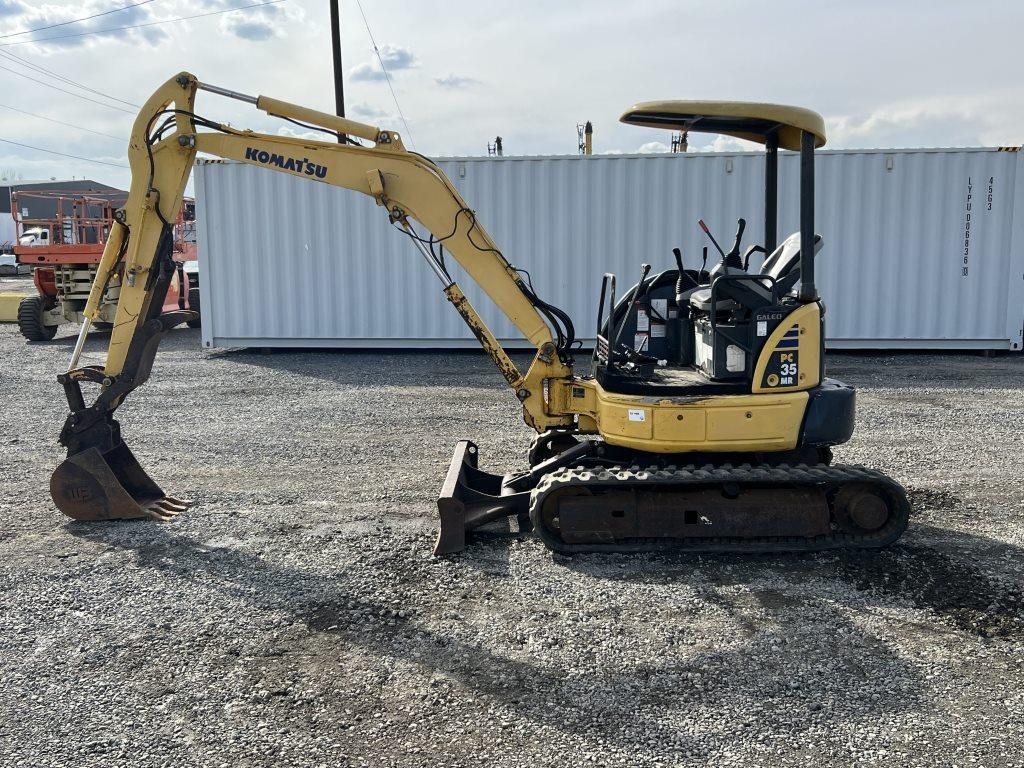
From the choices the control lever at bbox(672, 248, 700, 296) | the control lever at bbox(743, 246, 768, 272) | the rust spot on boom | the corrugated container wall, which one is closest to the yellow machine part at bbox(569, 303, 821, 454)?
the control lever at bbox(743, 246, 768, 272)

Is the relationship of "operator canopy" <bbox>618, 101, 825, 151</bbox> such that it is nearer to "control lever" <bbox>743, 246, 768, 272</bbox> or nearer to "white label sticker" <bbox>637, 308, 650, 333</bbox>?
"control lever" <bbox>743, 246, 768, 272</bbox>

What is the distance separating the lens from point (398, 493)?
7.30 m

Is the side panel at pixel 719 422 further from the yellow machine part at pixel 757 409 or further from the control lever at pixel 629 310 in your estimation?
the control lever at pixel 629 310

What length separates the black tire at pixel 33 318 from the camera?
1788cm

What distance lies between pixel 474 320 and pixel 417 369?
726 centimetres

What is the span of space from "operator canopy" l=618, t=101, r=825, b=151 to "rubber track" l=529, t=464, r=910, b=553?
214 centimetres

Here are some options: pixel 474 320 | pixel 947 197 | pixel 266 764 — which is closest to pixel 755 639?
pixel 266 764

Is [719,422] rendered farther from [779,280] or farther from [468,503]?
[468,503]

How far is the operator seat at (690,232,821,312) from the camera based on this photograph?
5.68 metres

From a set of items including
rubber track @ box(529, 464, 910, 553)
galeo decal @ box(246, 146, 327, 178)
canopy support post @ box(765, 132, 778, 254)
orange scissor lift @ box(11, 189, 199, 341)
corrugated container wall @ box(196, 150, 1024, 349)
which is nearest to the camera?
rubber track @ box(529, 464, 910, 553)

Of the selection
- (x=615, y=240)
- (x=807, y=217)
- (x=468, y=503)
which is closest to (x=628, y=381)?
(x=468, y=503)

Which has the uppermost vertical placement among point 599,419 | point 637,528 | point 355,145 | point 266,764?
point 355,145

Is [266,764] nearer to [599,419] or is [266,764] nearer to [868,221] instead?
[599,419]

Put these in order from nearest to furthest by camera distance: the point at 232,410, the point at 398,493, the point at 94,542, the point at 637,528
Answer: the point at 637,528, the point at 94,542, the point at 398,493, the point at 232,410
